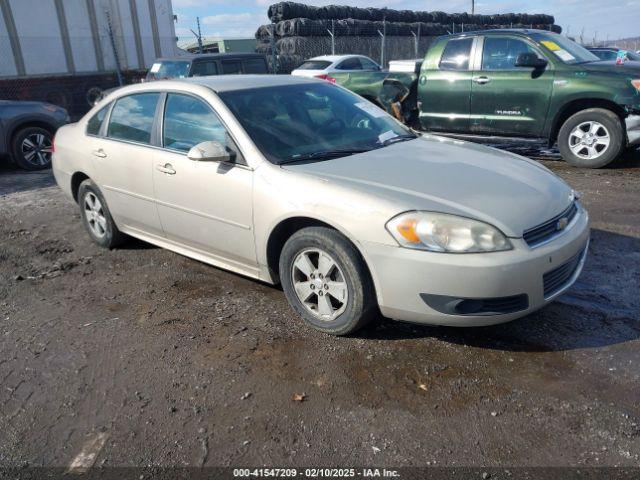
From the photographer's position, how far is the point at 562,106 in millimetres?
7180

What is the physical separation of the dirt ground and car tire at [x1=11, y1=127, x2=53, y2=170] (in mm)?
5910

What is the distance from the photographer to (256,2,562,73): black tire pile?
20938 mm

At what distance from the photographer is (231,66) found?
11922 mm

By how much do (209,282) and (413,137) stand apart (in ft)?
6.57

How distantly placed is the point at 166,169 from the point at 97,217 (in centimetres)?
147

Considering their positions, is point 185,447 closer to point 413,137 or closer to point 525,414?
point 525,414

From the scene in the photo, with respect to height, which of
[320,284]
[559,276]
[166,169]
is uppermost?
[166,169]

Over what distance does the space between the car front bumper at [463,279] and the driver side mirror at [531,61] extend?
4980 mm

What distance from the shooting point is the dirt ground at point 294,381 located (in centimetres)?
244

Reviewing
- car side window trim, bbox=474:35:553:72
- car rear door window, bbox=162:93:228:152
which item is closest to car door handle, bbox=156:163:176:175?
car rear door window, bbox=162:93:228:152

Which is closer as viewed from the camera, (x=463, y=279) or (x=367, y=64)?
(x=463, y=279)

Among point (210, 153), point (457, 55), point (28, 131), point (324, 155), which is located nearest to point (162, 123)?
point (210, 153)

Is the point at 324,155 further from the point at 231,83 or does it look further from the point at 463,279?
the point at 463,279

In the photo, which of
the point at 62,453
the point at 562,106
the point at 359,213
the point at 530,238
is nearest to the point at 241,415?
the point at 62,453
